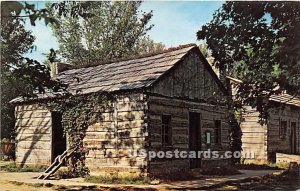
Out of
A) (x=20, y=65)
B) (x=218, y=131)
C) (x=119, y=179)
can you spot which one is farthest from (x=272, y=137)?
(x=20, y=65)

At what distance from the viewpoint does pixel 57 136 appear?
14.4 meters

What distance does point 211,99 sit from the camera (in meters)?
14.1

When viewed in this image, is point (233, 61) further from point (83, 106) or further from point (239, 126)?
point (239, 126)

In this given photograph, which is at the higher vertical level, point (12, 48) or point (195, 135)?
point (12, 48)

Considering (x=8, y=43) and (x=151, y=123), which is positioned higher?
(x=8, y=43)

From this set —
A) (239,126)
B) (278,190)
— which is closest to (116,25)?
(278,190)

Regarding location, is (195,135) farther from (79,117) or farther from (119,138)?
(79,117)

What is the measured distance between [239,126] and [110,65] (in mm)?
6846

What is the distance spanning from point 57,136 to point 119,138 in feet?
10.6

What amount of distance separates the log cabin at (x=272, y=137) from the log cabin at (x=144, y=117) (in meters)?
3.09

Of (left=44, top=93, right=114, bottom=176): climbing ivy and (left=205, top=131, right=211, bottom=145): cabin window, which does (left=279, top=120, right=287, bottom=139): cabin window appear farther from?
(left=44, top=93, right=114, bottom=176): climbing ivy

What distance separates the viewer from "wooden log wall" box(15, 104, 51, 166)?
14086mm

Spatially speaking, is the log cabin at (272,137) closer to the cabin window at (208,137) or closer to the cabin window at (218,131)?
the cabin window at (218,131)

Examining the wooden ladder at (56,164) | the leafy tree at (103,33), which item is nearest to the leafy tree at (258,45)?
the leafy tree at (103,33)
